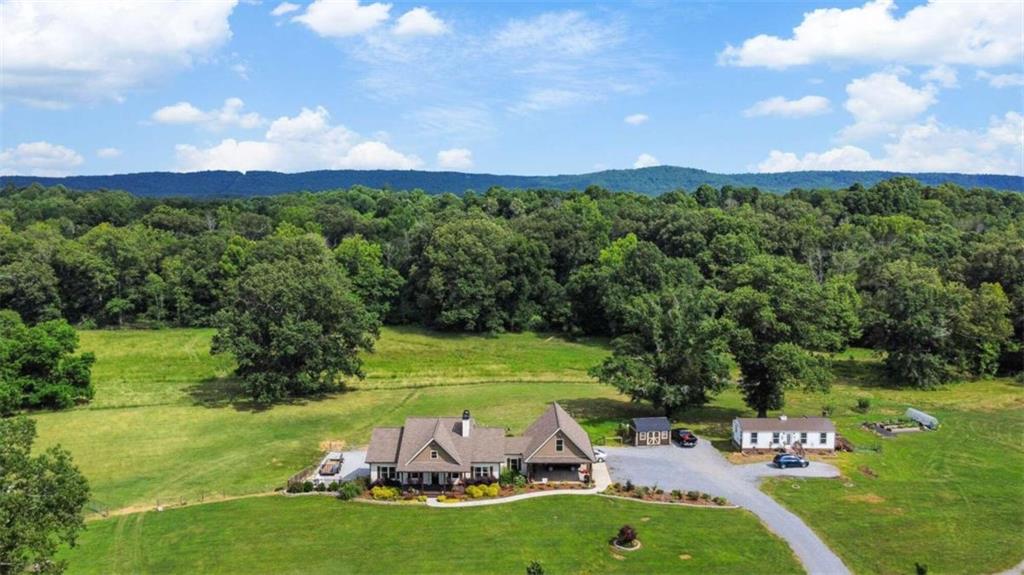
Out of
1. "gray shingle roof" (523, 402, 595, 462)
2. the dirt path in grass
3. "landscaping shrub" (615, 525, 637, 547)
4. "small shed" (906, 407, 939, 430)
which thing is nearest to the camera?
"landscaping shrub" (615, 525, 637, 547)

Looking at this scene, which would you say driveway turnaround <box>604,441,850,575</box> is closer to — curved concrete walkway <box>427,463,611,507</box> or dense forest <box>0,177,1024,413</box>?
curved concrete walkway <box>427,463,611,507</box>

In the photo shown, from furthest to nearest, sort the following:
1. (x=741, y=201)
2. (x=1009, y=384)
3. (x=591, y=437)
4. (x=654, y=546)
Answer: (x=741, y=201), (x=1009, y=384), (x=591, y=437), (x=654, y=546)

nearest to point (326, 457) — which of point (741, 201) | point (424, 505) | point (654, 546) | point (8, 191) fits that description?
point (424, 505)

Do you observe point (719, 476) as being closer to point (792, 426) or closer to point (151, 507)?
point (792, 426)

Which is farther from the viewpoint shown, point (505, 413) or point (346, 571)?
point (505, 413)

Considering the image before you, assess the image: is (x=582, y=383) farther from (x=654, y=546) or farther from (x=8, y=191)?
(x=8, y=191)

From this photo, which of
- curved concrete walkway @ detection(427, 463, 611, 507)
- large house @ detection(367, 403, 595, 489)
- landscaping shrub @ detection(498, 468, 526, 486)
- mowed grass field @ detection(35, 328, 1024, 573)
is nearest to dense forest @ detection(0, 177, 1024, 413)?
mowed grass field @ detection(35, 328, 1024, 573)
